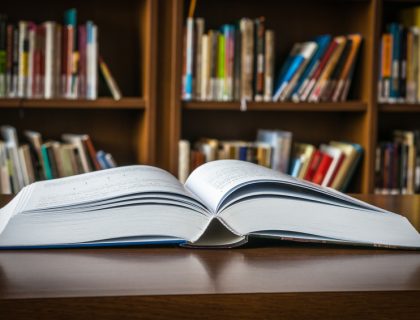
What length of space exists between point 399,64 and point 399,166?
1.29ft

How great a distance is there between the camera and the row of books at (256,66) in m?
2.57

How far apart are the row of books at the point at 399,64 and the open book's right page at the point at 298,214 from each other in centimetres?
197

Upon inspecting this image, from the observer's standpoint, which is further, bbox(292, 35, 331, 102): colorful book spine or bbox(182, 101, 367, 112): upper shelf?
bbox(292, 35, 331, 102): colorful book spine

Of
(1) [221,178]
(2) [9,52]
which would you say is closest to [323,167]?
A: (2) [9,52]

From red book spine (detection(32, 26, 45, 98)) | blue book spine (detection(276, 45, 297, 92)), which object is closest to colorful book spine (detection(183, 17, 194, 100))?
blue book spine (detection(276, 45, 297, 92))

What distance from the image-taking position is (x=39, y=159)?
2.51 meters

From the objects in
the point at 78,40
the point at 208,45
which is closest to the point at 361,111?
the point at 208,45

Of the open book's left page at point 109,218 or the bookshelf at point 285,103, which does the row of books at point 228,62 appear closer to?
the bookshelf at point 285,103

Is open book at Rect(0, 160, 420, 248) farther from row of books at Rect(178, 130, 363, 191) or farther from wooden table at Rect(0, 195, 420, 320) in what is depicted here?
row of books at Rect(178, 130, 363, 191)

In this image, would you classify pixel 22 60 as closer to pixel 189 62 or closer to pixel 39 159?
pixel 39 159

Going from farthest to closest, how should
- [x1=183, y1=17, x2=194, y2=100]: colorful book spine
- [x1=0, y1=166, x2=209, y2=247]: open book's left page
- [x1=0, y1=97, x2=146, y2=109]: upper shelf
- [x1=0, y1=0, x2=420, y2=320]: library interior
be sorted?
[x1=183, y1=17, x2=194, y2=100]: colorful book spine → [x1=0, y1=97, x2=146, y2=109]: upper shelf → [x1=0, y1=0, x2=420, y2=320]: library interior → [x1=0, y1=166, x2=209, y2=247]: open book's left page

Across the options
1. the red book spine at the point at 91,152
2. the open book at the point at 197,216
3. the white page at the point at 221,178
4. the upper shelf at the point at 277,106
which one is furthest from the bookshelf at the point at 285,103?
the open book at the point at 197,216

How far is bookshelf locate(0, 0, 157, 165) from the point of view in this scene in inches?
106

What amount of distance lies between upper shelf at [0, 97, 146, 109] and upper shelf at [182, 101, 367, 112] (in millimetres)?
178
